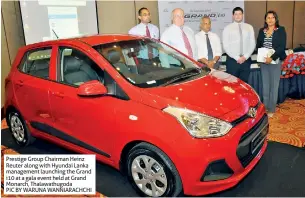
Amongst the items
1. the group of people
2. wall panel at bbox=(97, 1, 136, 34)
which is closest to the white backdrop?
wall panel at bbox=(97, 1, 136, 34)

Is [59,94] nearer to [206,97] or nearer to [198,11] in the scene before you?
[206,97]

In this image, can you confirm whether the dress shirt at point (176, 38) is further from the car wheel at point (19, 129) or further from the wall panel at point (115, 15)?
the wall panel at point (115, 15)

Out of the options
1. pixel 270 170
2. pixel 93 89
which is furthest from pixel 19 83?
pixel 270 170

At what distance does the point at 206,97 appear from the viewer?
7.64 ft

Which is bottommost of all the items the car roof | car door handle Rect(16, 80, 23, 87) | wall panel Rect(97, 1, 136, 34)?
car door handle Rect(16, 80, 23, 87)

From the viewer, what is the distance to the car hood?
2207 mm

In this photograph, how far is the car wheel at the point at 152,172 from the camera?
7.09ft

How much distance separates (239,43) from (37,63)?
105 inches

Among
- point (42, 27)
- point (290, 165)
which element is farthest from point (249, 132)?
point (42, 27)

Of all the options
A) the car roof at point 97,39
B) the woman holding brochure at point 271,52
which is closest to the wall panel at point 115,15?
the woman holding brochure at point 271,52

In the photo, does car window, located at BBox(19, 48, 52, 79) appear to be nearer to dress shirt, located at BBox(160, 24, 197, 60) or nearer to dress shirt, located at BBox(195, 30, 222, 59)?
dress shirt, located at BBox(160, 24, 197, 60)

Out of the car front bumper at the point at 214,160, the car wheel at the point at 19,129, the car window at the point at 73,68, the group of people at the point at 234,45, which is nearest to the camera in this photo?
the car front bumper at the point at 214,160

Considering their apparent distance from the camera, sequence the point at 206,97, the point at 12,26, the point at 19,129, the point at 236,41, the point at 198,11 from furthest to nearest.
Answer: the point at 198,11 → the point at 12,26 → the point at 236,41 → the point at 19,129 → the point at 206,97

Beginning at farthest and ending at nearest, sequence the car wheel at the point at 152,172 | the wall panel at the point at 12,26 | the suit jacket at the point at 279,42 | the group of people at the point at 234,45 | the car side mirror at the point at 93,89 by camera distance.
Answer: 1. the wall panel at the point at 12,26
2. the group of people at the point at 234,45
3. the suit jacket at the point at 279,42
4. the car side mirror at the point at 93,89
5. the car wheel at the point at 152,172
